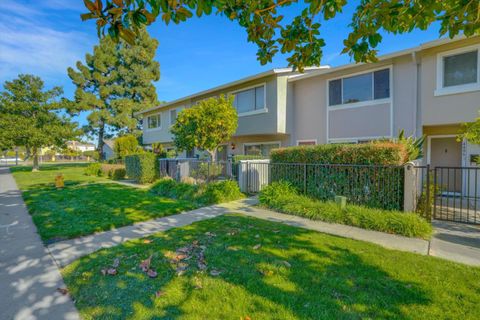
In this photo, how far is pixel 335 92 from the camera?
442 inches

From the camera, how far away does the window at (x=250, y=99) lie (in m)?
12.9

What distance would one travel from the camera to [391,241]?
469 cm

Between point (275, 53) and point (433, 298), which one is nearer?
point (433, 298)

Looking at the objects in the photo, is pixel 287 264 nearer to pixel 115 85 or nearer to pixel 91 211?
pixel 91 211

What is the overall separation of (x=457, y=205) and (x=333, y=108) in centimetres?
597

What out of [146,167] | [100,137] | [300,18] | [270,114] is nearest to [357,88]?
[270,114]

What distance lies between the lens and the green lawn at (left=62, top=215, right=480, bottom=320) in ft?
8.48

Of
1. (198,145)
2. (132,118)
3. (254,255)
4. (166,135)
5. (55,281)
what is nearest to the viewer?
(55,281)

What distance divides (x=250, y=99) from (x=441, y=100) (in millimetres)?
8494

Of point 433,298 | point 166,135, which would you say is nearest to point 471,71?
point 433,298

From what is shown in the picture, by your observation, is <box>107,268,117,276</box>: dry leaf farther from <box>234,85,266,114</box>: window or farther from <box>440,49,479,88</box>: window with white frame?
<box>440,49,479,88</box>: window with white frame

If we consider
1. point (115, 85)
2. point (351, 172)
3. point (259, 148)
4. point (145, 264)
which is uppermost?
point (115, 85)

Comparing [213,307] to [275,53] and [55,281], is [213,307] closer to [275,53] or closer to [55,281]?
[55,281]

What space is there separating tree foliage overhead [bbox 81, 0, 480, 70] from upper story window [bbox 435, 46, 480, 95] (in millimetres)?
6881
